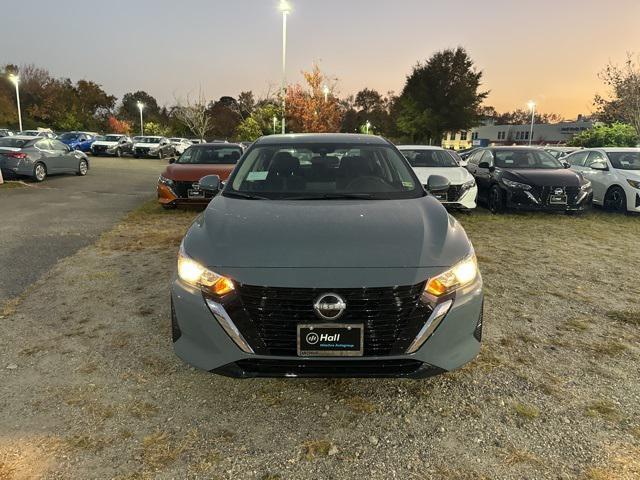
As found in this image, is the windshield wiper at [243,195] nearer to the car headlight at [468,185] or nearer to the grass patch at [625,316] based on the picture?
the grass patch at [625,316]

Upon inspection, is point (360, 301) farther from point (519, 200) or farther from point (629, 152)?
point (629, 152)

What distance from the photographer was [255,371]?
2.55 meters

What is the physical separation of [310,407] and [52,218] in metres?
8.16

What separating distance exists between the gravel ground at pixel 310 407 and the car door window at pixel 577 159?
8686 millimetres

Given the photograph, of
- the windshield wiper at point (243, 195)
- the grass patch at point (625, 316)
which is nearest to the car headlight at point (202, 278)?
the windshield wiper at point (243, 195)

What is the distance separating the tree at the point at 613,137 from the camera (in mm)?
21281

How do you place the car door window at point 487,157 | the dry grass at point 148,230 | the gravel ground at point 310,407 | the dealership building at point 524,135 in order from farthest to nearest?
the dealership building at point 524,135, the car door window at point 487,157, the dry grass at point 148,230, the gravel ground at point 310,407

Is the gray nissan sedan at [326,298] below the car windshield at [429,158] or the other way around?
below

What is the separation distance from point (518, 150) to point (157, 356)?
32.8 ft

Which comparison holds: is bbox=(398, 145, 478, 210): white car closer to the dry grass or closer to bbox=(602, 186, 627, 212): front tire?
bbox=(602, 186, 627, 212): front tire

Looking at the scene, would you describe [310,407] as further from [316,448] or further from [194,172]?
[194,172]

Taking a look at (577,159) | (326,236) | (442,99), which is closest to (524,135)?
(442,99)

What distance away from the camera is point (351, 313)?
2.45 metres

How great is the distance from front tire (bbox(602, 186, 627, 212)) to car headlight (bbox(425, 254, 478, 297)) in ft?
31.2
